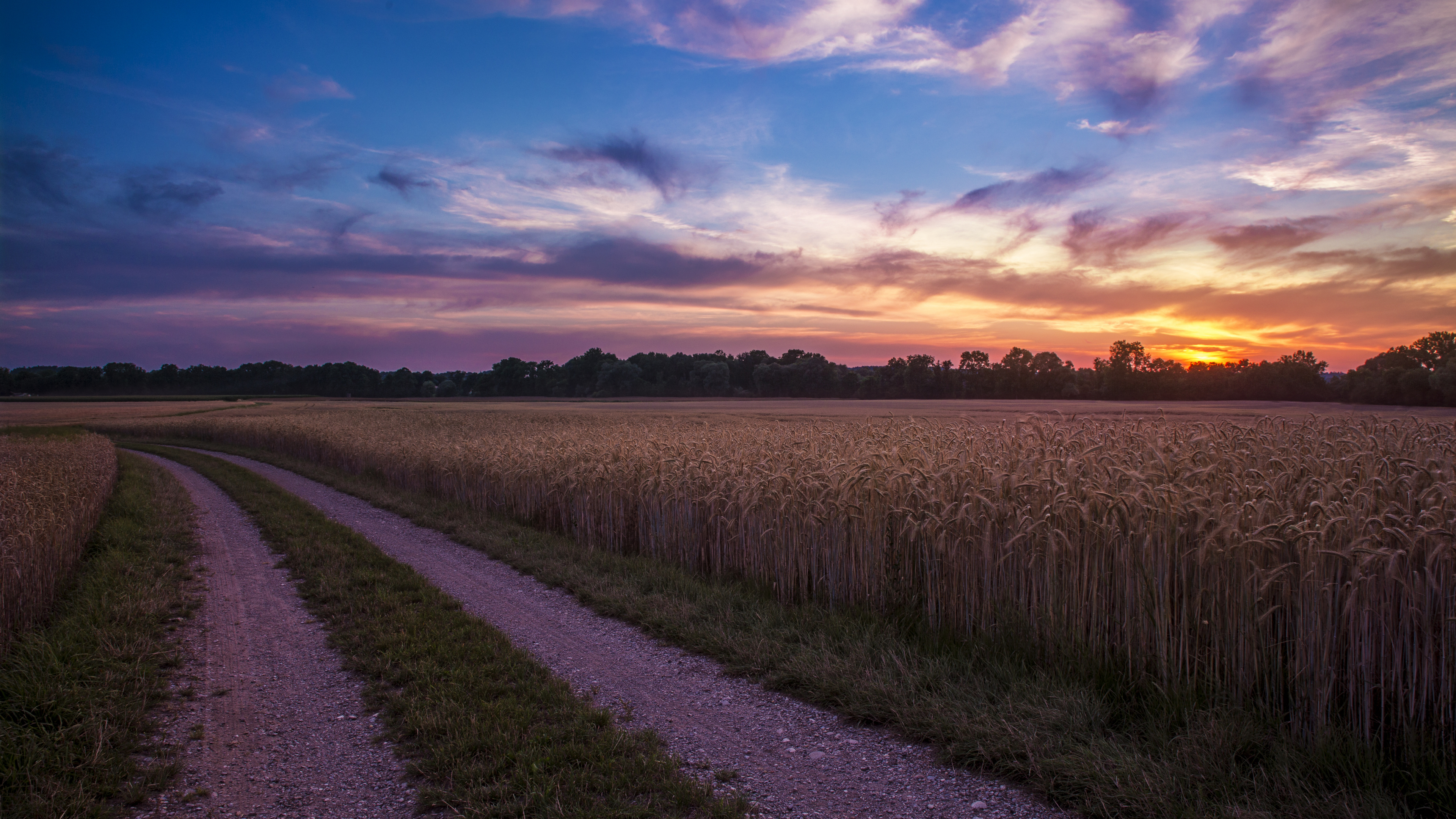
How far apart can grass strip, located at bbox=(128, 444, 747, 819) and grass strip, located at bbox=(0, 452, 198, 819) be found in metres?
1.49

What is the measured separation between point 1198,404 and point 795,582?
3737 cm

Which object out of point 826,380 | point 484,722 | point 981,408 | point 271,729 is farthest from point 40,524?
point 826,380

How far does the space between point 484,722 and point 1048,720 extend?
424cm

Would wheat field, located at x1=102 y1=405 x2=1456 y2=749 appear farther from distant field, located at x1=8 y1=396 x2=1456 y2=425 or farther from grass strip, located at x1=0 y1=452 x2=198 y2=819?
grass strip, located at x1=0 y1=452 x2=198 y2=819

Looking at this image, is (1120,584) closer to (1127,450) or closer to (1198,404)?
(1127,450)

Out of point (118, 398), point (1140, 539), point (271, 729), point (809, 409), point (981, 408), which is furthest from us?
point (118, 398)

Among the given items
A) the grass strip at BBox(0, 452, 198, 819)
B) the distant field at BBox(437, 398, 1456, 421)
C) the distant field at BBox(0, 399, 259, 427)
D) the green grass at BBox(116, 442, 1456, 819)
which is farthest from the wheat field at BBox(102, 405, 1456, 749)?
the distant field at BBox(0, 399, 259, 427)

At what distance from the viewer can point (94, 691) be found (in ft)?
18.4

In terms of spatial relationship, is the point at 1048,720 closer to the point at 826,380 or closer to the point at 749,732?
the point at 749,732

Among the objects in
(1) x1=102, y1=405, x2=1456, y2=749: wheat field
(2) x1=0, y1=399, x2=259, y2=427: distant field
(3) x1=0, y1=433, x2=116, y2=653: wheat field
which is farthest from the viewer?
(2) x1=0, y1=399, x2=259, y2=427: distant field

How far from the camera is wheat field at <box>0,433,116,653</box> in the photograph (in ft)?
22.5

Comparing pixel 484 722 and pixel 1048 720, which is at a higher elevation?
pixel 1048 720

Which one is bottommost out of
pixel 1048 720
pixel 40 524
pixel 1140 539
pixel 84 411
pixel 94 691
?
pixel 94 691

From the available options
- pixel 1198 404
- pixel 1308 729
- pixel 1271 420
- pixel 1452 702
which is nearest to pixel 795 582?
pixel 1308 729
